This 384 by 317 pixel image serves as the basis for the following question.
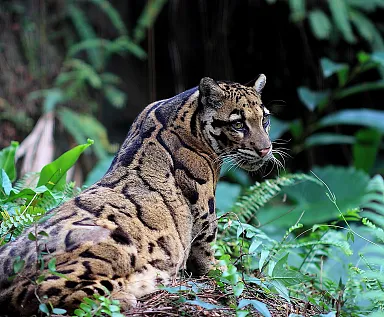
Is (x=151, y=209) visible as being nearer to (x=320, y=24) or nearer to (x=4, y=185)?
(x=4, y=185)

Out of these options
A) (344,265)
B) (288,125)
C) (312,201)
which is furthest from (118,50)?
(344,265)

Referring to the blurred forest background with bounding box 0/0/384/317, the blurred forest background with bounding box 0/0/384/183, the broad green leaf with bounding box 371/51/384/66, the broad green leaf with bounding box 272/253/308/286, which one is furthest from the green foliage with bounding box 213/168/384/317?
the blurred forest background with bounding box 0/0/384/183

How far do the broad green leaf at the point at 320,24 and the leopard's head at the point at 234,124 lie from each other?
22.0 ft

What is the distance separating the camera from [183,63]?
13.9 m

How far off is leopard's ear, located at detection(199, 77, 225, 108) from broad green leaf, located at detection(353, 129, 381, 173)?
7.86m

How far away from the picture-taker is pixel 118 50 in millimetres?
12336

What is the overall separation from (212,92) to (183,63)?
9026 mm

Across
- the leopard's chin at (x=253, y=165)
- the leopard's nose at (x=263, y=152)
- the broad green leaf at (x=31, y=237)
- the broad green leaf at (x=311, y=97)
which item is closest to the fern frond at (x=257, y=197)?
the leopard's chin at (x=253, y=165)

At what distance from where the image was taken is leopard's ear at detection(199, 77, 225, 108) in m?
5.05

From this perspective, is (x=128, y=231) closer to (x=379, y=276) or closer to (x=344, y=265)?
(x=379, y=276)

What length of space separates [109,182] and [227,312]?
1343 mm

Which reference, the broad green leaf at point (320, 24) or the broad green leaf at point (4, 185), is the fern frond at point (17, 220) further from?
the broad green leaf at point (320, 24)

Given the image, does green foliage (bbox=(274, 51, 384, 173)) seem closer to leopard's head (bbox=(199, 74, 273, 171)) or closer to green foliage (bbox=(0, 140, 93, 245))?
leopard's head (bbox=(199, 74, 273, 171))

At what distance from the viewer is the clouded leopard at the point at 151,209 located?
3867 mm
